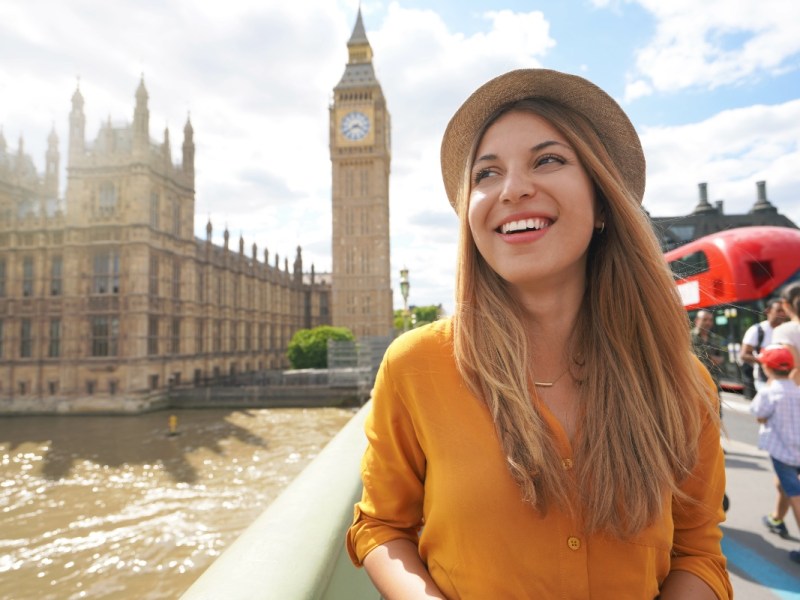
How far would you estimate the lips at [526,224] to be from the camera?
1221 mm

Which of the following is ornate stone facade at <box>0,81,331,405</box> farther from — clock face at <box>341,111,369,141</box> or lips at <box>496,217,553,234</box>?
lips at <box>496,217,553,234</box>

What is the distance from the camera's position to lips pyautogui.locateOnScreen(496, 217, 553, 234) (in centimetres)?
122

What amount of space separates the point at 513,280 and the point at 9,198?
1620 inches

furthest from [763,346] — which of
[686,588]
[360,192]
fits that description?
[360,192]

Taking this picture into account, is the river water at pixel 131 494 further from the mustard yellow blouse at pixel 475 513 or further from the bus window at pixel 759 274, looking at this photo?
the bus window at pixel 759 274

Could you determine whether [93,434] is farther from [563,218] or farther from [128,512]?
[563,218]

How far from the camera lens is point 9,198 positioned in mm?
31891

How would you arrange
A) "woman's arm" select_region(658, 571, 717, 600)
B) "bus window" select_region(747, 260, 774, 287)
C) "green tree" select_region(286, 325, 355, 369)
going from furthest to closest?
1. "green tree" select_region(286, 325, 355, 369)
2. "bus window" select_region(747, 260, 774, 287)
3. "woman's arm" select_region(658, 571, 717, 600)

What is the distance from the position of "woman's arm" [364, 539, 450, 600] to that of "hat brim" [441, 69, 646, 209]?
106 cm

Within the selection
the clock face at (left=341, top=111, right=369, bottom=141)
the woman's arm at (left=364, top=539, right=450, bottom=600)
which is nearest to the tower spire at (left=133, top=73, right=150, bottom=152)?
the clock face at (left=341, top=111, right=369, bottom=141)

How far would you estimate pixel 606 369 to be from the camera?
1230 mm

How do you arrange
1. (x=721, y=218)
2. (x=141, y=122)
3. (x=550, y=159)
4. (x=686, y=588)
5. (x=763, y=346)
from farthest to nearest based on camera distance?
(x=141, y=122) < (x=721, y=218) < (x=763, y=346) < (x=550, y=159) < (x=686, y=588)

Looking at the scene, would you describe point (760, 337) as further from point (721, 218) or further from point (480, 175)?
point (721, 218)

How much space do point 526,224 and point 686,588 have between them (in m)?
0.97
